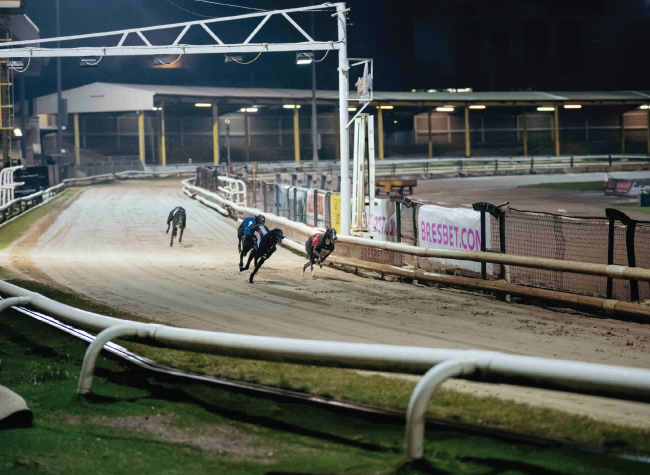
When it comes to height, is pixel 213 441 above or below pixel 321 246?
below

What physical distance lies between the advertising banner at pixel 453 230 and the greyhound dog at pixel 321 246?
2.01m

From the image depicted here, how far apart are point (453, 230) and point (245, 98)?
41340 mm

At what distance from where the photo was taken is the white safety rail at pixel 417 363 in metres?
2.99

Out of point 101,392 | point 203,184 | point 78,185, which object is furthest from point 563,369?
point 78,185

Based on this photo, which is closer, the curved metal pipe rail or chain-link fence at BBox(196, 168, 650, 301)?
the curved metal pipe rail

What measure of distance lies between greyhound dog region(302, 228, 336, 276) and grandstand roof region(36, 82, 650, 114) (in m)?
38.5

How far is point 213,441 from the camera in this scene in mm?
3684

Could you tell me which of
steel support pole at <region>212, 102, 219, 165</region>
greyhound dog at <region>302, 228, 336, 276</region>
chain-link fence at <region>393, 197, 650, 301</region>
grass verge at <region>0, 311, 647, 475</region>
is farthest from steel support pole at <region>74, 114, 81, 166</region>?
grass verge at <region>0, 311, 647, 475</region>

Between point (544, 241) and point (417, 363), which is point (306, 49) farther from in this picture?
point (417, 363)

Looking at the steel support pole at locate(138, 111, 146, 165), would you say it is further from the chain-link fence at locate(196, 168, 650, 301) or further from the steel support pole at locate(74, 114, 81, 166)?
the chain-link fence at locate(196, 168, 650, 301)

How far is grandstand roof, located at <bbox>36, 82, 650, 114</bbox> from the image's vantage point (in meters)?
50.6

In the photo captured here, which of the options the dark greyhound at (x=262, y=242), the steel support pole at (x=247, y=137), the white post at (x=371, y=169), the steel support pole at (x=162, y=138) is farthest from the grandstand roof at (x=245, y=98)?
the dark greyhound at (x=262, y=242)

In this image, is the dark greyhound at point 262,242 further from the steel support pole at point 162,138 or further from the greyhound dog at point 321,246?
the steel support pole at point 162,138

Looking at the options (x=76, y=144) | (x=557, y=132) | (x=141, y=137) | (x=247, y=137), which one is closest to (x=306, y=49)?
(x=141, y=137)
